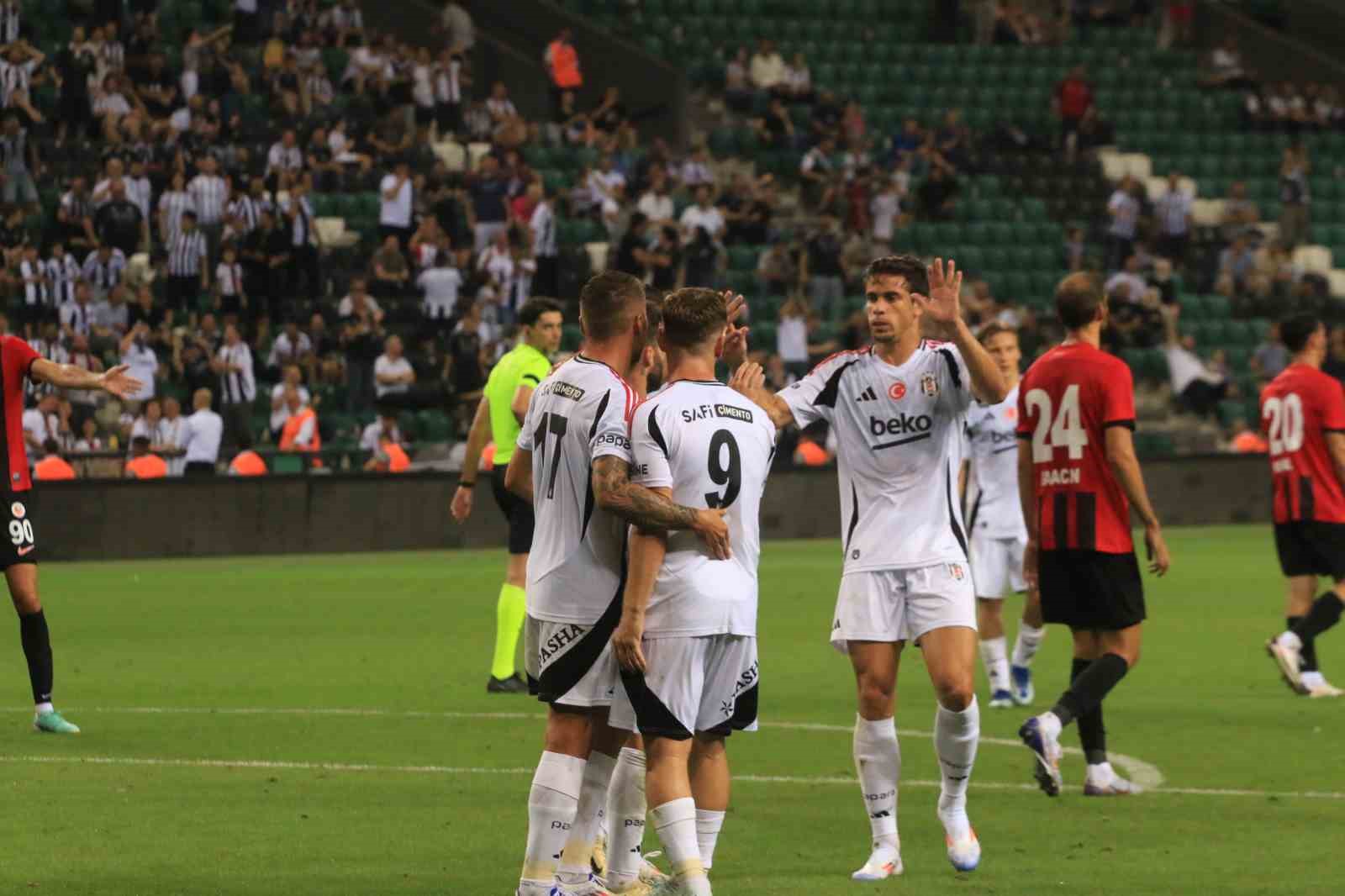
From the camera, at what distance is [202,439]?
79.6 ft

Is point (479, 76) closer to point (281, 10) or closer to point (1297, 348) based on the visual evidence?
point (281, 10)

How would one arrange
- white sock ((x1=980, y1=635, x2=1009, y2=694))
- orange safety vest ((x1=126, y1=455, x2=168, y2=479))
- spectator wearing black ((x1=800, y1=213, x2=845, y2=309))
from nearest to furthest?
white sock ((x1=980, y1=635, x2=1009, y2=694)) < orange safety vest ((x1=126, y1=455, x2=168, y2=479)) < spectator wearing black ((x1=800, y1=213, x2=845, y2=309))

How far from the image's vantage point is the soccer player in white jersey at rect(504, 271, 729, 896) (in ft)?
22.4

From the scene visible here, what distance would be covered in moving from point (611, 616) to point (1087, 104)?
1235 inches

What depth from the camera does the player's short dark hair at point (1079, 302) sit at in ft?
30.8

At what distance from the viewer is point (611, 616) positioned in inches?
273

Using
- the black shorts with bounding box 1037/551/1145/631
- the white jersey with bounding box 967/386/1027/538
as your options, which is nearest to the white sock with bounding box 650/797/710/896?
the black shorts with bounding box 1037/551/1145/631

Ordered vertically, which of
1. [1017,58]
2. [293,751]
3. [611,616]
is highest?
[1017,58]

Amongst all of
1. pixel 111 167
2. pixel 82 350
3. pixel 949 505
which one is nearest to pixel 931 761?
pixel 949 505

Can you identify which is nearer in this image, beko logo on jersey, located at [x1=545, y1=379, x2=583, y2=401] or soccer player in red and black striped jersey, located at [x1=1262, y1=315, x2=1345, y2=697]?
beko logo on jersey, located at [x1=545, y1=379, x2=583, y2=401]

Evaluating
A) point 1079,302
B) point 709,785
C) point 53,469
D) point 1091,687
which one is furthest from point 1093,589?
point 53,469

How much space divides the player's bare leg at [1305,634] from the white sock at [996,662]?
1.57 meters

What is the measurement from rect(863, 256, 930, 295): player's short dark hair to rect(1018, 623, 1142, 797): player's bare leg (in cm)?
190

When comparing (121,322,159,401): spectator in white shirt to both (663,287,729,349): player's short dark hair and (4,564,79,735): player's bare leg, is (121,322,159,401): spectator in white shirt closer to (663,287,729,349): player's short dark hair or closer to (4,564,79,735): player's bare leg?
(4,564,79,735): player's bare leg
